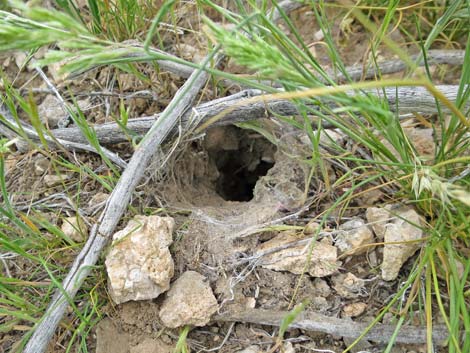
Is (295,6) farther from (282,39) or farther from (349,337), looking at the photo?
(349,337)

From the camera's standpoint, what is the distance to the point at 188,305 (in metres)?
1.54

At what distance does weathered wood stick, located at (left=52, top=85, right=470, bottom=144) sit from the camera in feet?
5.20

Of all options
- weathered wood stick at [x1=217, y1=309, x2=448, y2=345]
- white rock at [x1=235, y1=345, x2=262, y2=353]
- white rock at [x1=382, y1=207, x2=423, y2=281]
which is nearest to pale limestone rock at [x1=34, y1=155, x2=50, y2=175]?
weathered wood stick at [x1=217, y1=309, x2=448, y2=345]

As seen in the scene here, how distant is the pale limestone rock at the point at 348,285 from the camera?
1.57 m

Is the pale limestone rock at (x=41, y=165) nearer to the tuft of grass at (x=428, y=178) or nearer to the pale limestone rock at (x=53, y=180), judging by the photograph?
the pale limestone rock at (x=53, y=180)

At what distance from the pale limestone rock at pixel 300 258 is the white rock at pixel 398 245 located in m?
0.16

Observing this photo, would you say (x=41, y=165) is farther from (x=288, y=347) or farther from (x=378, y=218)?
(x=378, y=218)

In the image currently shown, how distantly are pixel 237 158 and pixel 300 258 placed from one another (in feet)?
3.25

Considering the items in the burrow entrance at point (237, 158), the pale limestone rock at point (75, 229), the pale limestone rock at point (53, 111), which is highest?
the pale limestone rock at point (53, 111)

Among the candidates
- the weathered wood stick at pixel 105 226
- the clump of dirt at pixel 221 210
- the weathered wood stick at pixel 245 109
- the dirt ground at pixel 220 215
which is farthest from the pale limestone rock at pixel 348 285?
the weathered wood stick at pixel 105 226

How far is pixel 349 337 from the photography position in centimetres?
150

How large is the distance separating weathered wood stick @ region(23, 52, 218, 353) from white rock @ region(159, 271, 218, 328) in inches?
11.0

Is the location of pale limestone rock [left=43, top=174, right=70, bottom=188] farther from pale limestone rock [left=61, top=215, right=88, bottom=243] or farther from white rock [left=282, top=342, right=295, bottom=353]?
white rock [left=282, top=342, right=295, bottom=353]

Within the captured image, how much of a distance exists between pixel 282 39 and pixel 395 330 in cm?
93
